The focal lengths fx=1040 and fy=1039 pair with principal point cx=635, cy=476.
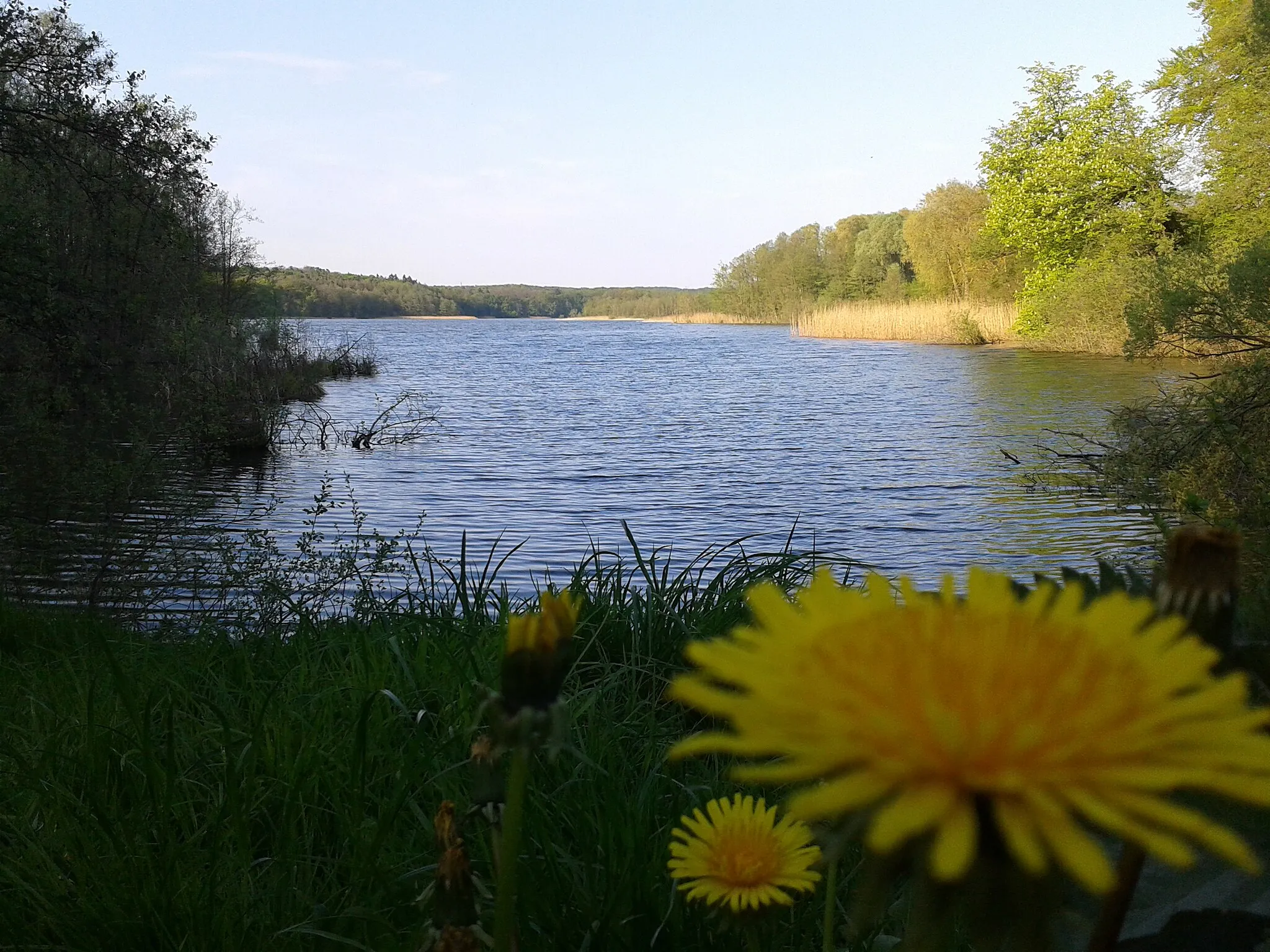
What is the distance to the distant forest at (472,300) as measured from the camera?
143 m

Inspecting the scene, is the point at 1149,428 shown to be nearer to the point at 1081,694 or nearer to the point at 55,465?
the point at 55,465

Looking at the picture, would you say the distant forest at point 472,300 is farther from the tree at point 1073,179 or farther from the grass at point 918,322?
the tree at point 1073,179

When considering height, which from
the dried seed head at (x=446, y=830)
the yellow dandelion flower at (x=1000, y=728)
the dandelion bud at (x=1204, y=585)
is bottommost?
the dried seed head at (x=446, y=830)

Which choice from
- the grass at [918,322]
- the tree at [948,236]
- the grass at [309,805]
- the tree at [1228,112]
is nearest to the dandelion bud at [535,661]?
the grass at [309,805]

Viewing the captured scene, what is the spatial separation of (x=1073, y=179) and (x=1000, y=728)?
39643 millimetres

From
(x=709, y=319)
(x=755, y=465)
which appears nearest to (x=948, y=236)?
(x=755, y=465)

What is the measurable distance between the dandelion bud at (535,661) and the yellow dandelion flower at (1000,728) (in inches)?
8.9

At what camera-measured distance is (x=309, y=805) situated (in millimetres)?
2529

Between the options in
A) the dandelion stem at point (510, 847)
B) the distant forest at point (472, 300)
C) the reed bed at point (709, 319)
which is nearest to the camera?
the dandelion stem at point (510, 847)

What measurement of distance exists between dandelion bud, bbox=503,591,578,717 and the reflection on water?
534cm

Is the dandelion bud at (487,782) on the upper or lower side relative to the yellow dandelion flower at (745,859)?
upper

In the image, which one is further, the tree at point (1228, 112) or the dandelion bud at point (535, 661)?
the tree at point (1228, 112)

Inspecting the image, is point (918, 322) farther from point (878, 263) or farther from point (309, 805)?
point (309, 805)

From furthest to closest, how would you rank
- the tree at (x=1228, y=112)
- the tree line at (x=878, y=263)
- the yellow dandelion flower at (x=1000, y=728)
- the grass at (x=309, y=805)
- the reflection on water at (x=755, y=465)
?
the tree line at (x=878, y=263) → the tree at (x=1228, y=112) → the reflection on water at (x=755, y=465) → the grass at (x=309, y=805) → the yellow dandelion flower at (x=1000, y=728)
